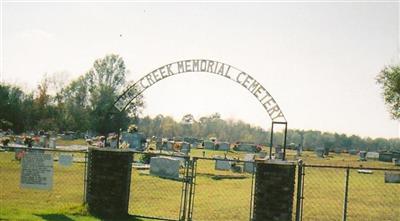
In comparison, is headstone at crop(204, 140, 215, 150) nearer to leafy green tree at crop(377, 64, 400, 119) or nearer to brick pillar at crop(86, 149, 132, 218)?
leafy green tree at crop(377, 64, 400, 119)

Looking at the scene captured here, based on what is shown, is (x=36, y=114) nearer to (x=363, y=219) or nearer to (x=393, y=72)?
(x=393, y=72)

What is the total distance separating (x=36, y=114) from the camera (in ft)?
210

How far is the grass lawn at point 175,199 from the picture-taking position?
11.3 metres

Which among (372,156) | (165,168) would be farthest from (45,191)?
(372,156)

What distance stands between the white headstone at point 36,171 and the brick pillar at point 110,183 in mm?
1043

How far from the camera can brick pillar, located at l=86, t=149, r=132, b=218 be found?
1002 centimetres

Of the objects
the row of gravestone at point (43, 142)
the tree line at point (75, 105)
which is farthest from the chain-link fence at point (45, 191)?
the tree line at point (75, 105)

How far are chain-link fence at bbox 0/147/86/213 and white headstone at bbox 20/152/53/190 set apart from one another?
0.43 metres

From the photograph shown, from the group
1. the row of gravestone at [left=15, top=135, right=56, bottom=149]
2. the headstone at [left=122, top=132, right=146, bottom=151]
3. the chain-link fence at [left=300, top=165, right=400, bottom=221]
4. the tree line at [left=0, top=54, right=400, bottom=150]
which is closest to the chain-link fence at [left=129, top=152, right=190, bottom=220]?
the chain-link fence at [left=300, top=165, right=400, bottom=221]

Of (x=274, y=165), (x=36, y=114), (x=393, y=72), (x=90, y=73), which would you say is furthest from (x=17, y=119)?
(x=274, y=165)

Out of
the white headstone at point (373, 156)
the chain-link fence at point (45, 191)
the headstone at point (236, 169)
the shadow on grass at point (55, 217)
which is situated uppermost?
the white headstone at point (373, 156)

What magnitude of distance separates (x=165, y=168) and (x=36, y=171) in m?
11.8

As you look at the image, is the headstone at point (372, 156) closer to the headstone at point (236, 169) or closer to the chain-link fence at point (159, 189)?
the headstone at point (236, 169)

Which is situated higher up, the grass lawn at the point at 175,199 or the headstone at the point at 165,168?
the headstone at the point at 165,168
